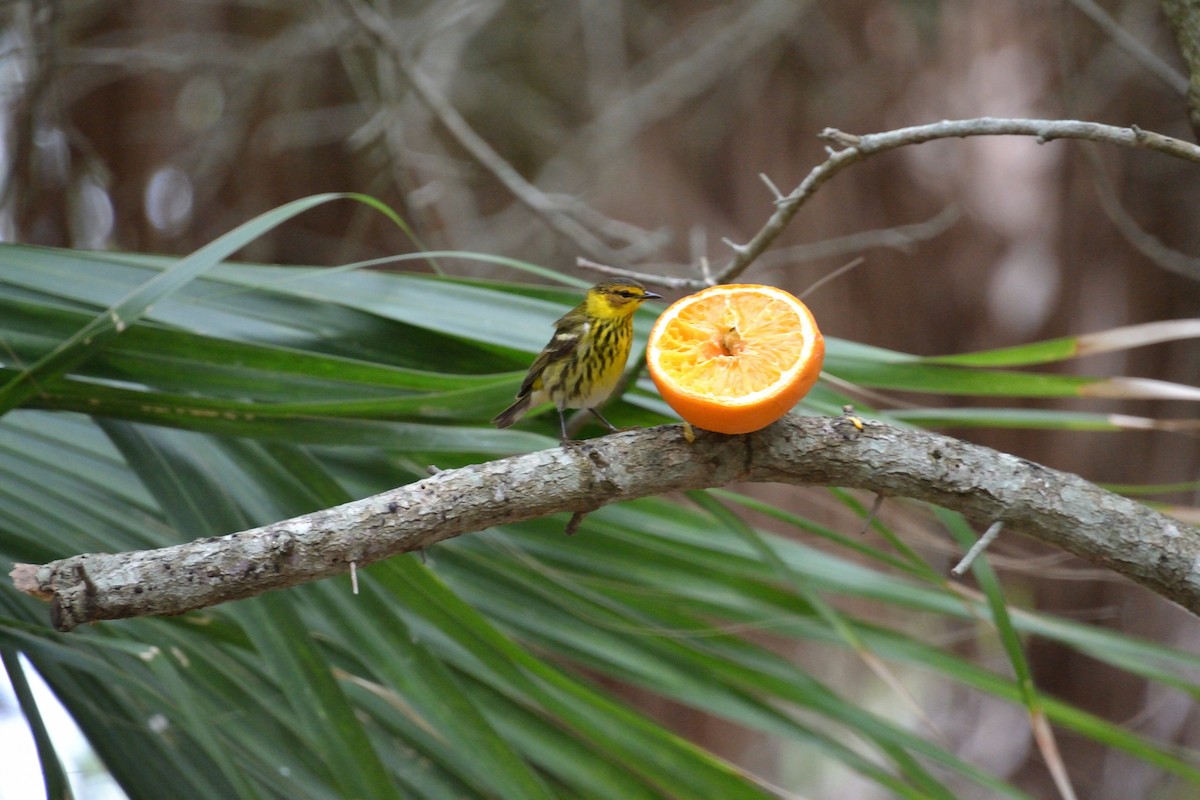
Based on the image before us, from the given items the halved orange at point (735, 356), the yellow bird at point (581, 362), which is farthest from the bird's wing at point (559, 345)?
the halved orange at point (735, 356)

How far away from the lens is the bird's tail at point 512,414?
205 centimetres

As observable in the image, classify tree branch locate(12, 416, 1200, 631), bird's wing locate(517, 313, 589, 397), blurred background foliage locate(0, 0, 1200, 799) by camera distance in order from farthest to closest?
bird's wing locate(517, 313, 589, 397)
blurred background foliage locate(0, 0, 1200, 799)
tree branch locate(12, 416, 1200, 631)

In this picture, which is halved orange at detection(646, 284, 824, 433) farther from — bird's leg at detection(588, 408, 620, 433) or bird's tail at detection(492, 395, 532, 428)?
bird's tail at detection(492, 395, 532, 428)

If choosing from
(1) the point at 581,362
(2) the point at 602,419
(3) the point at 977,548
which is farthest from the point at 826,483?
(1) the point at 581,362

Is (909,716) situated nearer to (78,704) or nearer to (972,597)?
(972,597)

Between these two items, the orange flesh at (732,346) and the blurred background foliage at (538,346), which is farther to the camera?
the blurred background foliage at (538,346)

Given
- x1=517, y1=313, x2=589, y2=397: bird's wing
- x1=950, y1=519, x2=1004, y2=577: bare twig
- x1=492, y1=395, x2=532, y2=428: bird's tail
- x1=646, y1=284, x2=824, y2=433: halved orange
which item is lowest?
x1=950, y1=519, x2=1004, y2=577: bare twig

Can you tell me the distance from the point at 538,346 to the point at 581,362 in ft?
0.40

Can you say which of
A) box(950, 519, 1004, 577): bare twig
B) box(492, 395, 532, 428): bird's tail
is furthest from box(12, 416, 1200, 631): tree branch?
box(492, 395, 532, 428): bird's tail

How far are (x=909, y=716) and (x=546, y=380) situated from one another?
199 inches

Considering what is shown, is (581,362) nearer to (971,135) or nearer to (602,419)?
(602,419)

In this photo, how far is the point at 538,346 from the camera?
2029mm

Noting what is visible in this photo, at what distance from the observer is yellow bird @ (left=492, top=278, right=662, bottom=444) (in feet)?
6.71

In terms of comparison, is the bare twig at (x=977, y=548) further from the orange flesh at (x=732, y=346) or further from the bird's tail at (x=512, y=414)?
the bird's tail at (x=512, y=414)
